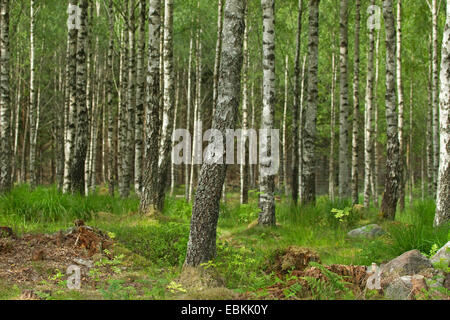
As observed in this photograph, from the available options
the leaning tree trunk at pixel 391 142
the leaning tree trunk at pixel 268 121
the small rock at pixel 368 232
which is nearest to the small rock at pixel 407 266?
the small rock at pixel 368 232

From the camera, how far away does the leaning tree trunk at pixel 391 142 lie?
1080cm

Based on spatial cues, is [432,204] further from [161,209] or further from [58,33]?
[58,33]

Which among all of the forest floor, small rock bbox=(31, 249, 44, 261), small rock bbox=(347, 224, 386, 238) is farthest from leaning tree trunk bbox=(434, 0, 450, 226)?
small rock bbox=(31, 249, 44, 261)

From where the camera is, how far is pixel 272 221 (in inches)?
395

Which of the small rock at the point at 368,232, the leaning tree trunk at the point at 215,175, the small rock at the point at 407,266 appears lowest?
the small rock at the point at 368,232

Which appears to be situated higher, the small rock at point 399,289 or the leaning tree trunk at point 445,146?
the leaning tree trunk at point 445,146

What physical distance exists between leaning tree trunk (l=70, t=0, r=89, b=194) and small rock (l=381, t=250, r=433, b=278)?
7.94 meters

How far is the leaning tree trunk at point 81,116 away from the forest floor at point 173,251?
3.04ft

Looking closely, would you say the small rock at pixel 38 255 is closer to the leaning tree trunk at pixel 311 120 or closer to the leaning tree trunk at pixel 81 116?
the leaning tree trunk at pixel 81 116

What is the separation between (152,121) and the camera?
10.6 meters

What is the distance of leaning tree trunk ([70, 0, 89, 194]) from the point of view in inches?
453

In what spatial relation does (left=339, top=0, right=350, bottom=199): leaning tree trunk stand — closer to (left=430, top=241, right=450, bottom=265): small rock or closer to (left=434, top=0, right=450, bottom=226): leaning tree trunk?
(left=434, top=0, right=450, bottom=226): leaning tree trunk
